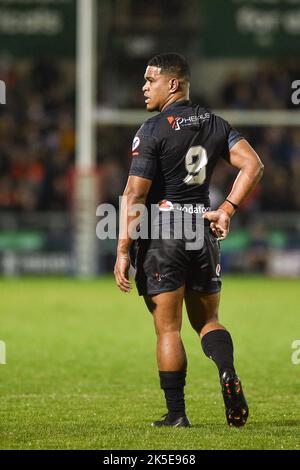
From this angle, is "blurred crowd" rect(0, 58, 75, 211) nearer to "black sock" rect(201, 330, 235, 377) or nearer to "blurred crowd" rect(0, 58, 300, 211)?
"blurred crowd" rect(0, 58, 300, 211)

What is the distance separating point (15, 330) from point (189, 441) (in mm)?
6335

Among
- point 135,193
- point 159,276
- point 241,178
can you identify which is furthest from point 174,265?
point 241,178

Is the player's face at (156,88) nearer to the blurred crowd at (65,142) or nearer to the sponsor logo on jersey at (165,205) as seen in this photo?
the sponsor logo on jersey at (165,205)

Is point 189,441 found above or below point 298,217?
above

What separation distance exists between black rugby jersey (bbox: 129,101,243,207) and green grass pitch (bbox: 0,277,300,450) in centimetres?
140

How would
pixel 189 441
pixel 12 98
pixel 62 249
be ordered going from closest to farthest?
pixel 189 441
pixel 62 249
pixel 12 98

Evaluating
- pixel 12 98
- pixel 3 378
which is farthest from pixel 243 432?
pixel 12 98

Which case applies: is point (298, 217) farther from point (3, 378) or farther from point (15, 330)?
point (3, 378)

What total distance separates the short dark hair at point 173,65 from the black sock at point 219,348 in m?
1.53

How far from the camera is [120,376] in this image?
905 centimetres

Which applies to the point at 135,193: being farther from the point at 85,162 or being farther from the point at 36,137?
the point at 36,137

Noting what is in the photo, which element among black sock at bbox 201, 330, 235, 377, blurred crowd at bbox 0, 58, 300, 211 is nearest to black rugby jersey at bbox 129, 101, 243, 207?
black sock at bbox 201, 330, 235, 377

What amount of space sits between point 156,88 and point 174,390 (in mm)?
1791

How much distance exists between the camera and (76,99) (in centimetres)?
2438
